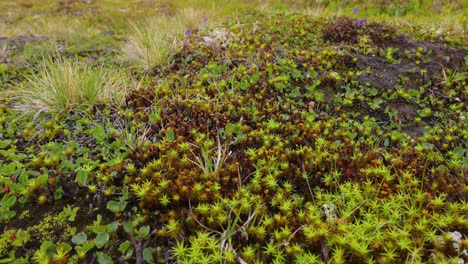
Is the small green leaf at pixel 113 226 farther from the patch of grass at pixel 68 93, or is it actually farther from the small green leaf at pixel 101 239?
the patch of grass at pixel 68 93

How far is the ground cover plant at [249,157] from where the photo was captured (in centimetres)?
214

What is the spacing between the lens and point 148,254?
6.85 feet

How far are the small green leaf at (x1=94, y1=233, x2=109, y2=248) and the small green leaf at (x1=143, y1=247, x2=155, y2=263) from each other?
303 mm

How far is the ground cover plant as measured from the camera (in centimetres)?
214

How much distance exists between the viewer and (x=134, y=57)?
604 centimetres

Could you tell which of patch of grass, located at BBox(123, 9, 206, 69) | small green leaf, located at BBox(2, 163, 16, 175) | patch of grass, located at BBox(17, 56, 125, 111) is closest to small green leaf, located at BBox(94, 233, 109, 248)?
small green leaf, located at BBox(2, 163, 16, 175)

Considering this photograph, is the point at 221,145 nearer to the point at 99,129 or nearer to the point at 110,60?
the point at 99,129

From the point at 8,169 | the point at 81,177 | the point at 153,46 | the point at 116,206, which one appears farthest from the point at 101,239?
the point at 153,46

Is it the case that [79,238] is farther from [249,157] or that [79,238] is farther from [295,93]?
[295,93]

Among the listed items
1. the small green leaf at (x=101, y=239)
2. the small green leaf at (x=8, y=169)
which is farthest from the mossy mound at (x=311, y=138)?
the small green leaf at (x=8, y=169)

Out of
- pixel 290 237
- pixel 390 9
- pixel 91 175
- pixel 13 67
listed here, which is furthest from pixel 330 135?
pixel 390 9

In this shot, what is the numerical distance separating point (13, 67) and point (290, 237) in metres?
6.85

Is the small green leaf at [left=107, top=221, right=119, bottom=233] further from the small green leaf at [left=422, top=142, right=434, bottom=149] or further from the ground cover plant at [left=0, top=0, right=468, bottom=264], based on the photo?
the small green leaf at [left=422, top=142, right=434, bottom=149]

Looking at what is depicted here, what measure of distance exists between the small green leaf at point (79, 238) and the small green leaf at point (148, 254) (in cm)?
45
